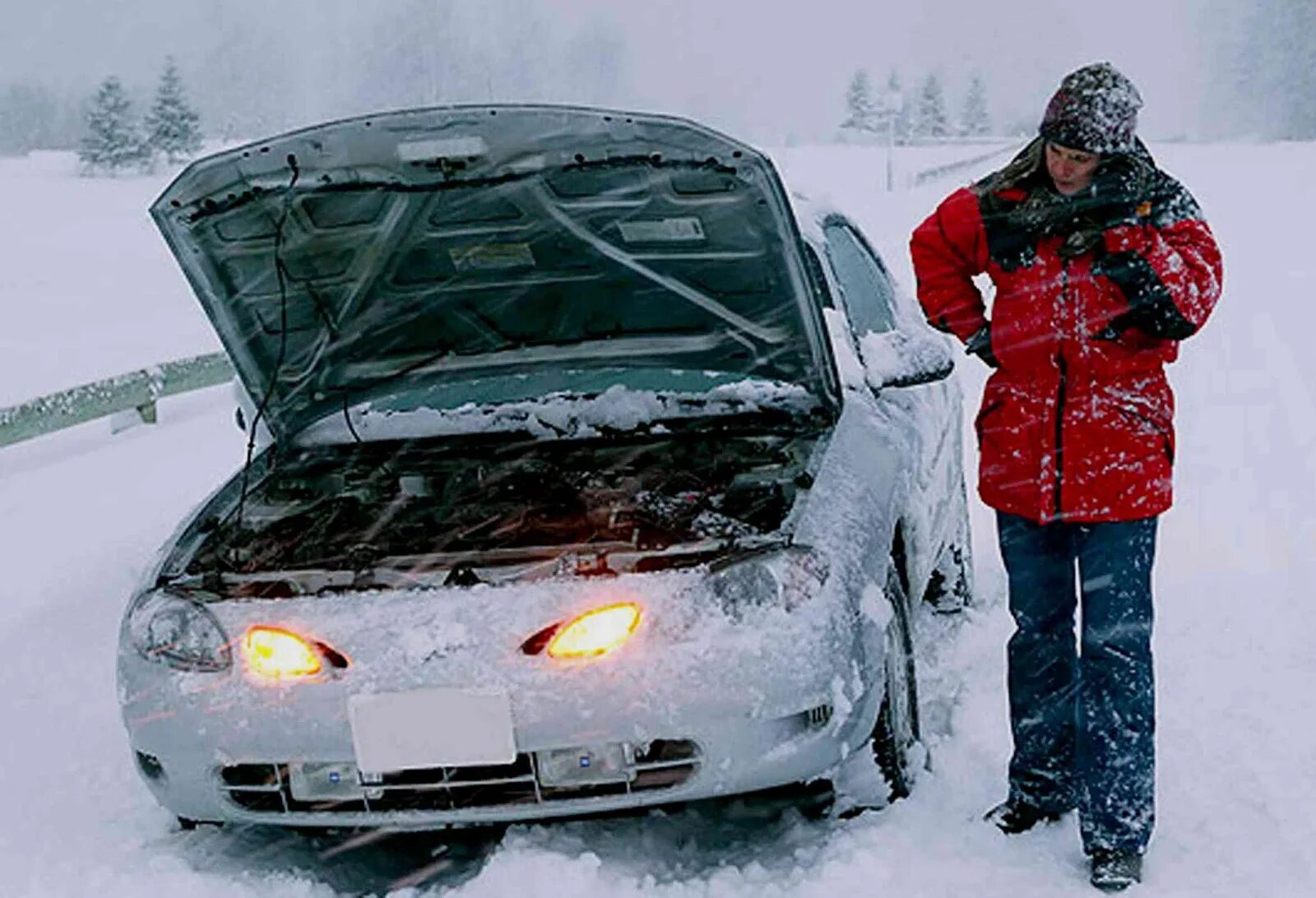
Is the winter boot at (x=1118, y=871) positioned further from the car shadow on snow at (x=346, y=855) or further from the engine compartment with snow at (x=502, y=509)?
the car shadow on snow at (x=346, y=855)

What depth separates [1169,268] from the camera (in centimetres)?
301

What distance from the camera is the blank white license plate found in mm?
3213

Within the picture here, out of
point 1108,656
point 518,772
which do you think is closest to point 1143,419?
point 1108,656

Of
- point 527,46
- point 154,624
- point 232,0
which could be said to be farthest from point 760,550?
point 232,0

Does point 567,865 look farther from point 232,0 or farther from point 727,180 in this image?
point 232,0

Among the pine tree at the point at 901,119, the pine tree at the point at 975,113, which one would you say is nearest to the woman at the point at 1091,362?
the pine tree at the point at 901,119

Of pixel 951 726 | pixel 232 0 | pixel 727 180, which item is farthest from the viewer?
pixel 232 0

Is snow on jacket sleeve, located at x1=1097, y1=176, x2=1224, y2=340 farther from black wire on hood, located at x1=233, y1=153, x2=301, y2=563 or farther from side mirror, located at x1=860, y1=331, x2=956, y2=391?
black wire on hood, located at x1=233, y1=153, x2=301, y2=563

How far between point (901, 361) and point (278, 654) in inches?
77.7

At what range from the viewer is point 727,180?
377cm

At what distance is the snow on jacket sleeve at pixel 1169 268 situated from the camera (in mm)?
3010

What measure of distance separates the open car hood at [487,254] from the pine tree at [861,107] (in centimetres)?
8613

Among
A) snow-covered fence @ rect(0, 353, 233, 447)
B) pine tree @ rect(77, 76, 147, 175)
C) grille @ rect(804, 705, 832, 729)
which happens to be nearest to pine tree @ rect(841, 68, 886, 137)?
pine tree @ rect(77, 76, 147, 175)

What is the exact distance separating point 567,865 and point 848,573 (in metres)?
0.95
